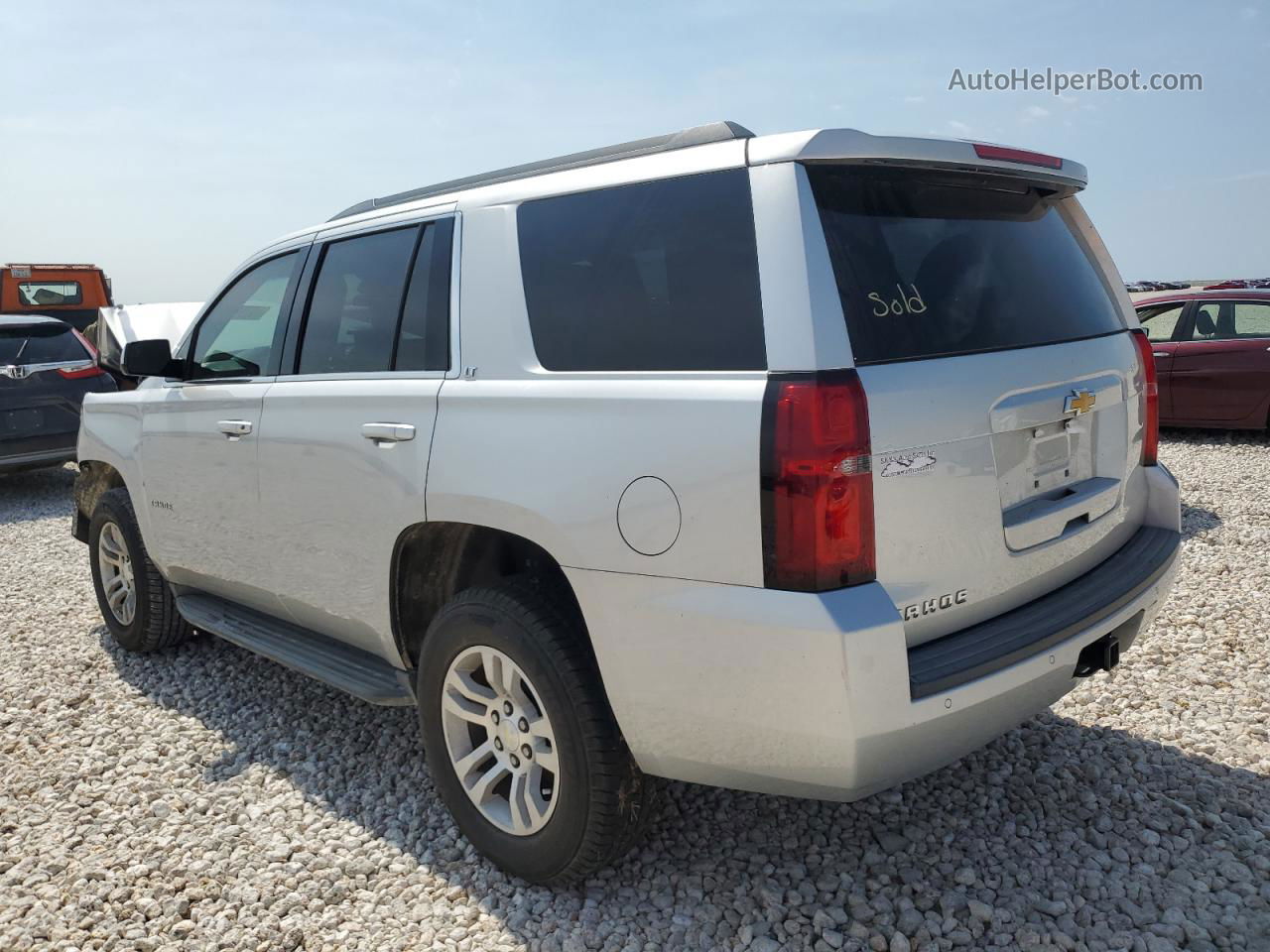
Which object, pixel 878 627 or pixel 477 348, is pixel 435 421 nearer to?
pixel 477 348

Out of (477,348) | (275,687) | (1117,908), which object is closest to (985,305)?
(477,348)

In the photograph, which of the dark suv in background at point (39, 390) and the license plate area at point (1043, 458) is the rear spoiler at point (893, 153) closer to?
the license plate area at point (1043, 458)

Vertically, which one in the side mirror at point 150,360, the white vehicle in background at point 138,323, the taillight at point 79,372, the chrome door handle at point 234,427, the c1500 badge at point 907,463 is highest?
the white vehicle in background at point 138,323

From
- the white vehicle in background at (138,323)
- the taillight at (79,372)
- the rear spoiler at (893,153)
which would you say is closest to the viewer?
the rear spoiler at (893,153)

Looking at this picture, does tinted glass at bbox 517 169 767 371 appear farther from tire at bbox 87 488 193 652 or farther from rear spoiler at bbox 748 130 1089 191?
tire at bbox 87 488 193 652

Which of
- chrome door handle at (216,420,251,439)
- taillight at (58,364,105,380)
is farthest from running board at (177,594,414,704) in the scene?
taillight at (58,364,105,380)

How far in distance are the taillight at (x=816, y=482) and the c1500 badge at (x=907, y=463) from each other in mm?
52

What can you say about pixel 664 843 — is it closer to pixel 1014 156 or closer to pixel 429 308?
pixel 429 308

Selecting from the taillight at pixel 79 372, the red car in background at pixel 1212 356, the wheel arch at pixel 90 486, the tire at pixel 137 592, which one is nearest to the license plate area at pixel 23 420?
the taillight at pixel 79 372

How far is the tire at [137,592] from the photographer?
470 cm

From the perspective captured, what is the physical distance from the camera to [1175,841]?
294cm

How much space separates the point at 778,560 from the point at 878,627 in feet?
0.82

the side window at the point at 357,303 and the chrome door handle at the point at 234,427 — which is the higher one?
the side window at the point at 357,303

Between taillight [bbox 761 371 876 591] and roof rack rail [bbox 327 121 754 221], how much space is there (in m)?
0.71
